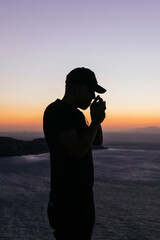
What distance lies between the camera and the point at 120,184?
165ft

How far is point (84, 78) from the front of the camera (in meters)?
2.30

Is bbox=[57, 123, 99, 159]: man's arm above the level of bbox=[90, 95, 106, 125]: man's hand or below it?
below

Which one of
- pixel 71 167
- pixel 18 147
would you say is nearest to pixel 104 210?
pixel 71 167

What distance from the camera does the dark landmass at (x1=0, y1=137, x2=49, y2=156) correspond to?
120 metres

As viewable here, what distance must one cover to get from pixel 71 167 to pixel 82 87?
65 cm

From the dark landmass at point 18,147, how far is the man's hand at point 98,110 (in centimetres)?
11854

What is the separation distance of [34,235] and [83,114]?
→ 26.4 m

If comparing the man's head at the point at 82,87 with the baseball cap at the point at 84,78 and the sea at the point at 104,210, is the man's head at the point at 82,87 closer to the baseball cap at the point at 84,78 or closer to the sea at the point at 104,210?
the baseball cap at the point at 84,78

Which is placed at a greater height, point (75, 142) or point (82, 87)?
point (82, 87)

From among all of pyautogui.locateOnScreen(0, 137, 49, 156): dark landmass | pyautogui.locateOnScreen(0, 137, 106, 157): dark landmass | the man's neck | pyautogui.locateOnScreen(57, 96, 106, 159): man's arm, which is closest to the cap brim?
the man's neck

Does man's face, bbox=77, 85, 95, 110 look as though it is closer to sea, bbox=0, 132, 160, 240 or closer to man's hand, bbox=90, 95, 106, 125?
man's hand, bbox=90, 95, 106, 125

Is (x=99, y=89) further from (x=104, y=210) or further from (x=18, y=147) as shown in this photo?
(x=18, y=147)

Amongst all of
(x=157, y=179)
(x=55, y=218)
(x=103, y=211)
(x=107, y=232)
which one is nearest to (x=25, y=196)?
(x=103, y=211)

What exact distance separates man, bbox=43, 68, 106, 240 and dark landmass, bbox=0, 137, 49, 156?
119 meters
